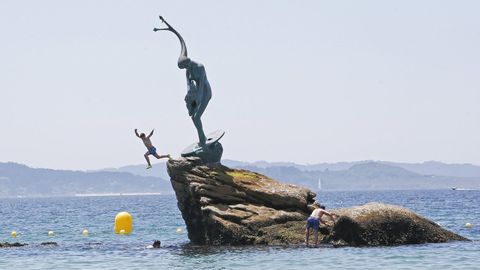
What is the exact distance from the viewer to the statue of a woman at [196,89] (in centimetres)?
3981

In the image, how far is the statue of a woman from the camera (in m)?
39.8

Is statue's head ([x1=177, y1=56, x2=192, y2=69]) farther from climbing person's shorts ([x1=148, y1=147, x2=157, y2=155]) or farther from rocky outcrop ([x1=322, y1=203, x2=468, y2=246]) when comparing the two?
rocky outcrop ([x1=322, y1=203, x2=468, y2=246])

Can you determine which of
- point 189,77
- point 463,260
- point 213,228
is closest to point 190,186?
point 213,228

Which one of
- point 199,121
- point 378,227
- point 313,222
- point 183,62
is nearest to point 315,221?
point 313,222

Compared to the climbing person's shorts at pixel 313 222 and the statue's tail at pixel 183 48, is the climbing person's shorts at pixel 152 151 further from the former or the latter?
the climbing person's shorts at pixel 313 222

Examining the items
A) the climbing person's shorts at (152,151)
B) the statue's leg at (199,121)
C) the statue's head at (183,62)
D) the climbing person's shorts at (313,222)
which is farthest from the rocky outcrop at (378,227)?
the statue's head at (183,62)

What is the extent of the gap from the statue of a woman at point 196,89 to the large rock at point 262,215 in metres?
1.96

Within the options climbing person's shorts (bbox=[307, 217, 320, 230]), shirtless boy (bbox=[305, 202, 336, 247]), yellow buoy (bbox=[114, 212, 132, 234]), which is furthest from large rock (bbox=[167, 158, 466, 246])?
yellow buoy (bbox=[114, 212, 132, 234])

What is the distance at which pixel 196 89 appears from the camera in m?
40.1

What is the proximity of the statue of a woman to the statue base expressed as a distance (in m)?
0.25

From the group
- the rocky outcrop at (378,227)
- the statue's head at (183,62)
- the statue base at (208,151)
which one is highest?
the statue's head at (183,62)

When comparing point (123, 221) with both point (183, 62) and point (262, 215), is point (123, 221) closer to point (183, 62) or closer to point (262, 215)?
point (183, 62)

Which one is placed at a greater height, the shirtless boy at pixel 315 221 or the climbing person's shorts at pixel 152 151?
the climbing person's shorts at pixel 152 151

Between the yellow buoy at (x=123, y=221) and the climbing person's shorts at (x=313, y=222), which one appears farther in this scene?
the yellow buoy at (x=123, y=221)
